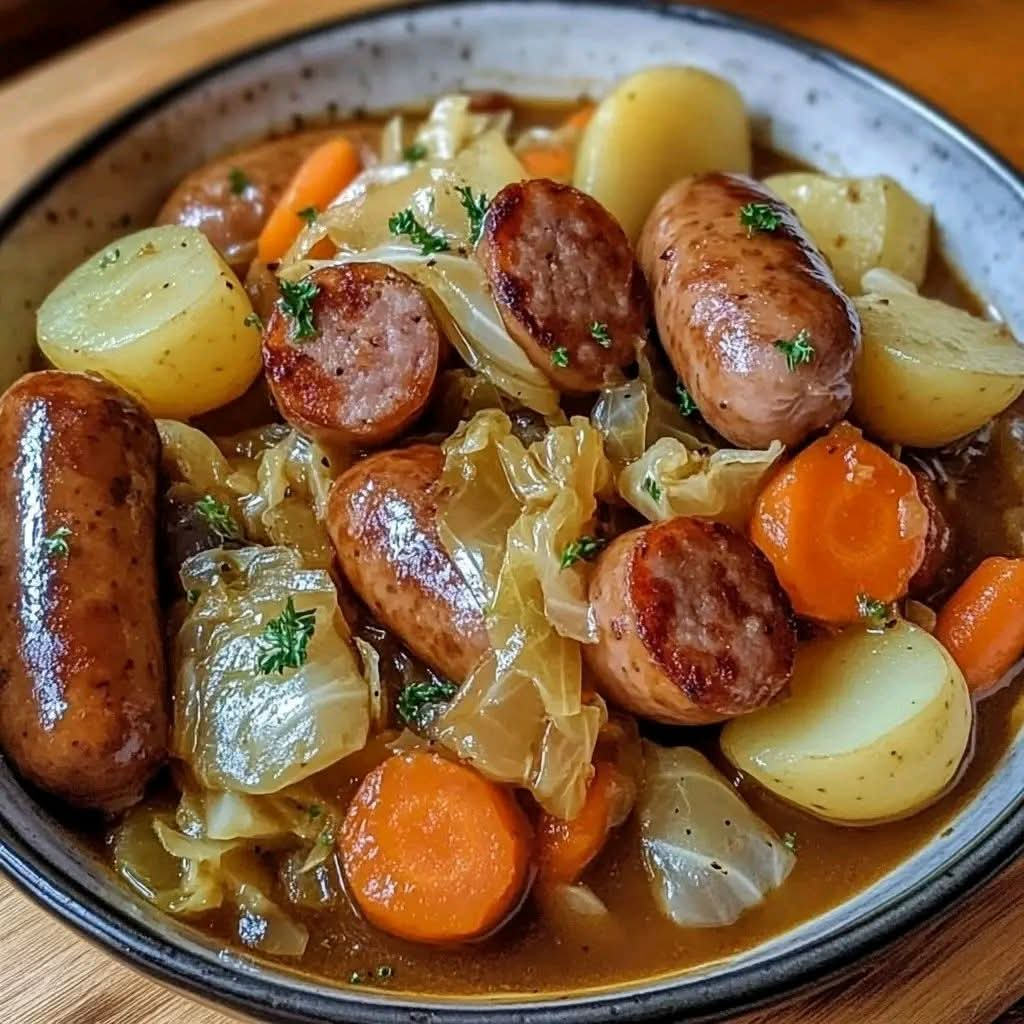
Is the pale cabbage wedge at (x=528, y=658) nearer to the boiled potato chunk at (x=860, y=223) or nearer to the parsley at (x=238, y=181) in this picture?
the boiled potato chunk at (x=860, y=223)

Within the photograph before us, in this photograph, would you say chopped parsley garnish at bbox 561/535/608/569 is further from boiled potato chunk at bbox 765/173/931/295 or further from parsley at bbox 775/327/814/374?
boiled potato chunk at bbox 765/173/931/295

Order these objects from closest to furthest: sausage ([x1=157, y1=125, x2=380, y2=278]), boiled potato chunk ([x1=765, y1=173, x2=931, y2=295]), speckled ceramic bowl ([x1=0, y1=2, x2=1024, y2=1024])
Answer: speckled ceramic bowl ([x1=0, y1=2, x2=1024, y2=1024])
boiled potato chunk ([x1=765, y1=173, x2=931, y2=295])
sausage ([x1=157, y1=125, x2=380, y2=278])

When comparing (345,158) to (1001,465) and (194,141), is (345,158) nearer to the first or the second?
(194,141)

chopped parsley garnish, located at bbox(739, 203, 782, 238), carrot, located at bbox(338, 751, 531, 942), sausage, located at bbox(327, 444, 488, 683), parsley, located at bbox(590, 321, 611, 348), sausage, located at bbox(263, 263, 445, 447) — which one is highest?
chopped parsley garnish, located at bbox(739, 203, 782, 238)

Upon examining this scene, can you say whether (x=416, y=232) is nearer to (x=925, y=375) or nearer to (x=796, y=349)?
(x=796, y=349)

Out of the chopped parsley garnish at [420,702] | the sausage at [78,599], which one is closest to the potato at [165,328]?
the sausage at [78,599]

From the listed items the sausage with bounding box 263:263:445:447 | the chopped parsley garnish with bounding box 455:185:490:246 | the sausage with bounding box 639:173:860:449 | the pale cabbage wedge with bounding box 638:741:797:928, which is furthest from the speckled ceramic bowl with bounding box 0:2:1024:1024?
the chopped parsley garnish with bounding box 455:185:490:246
